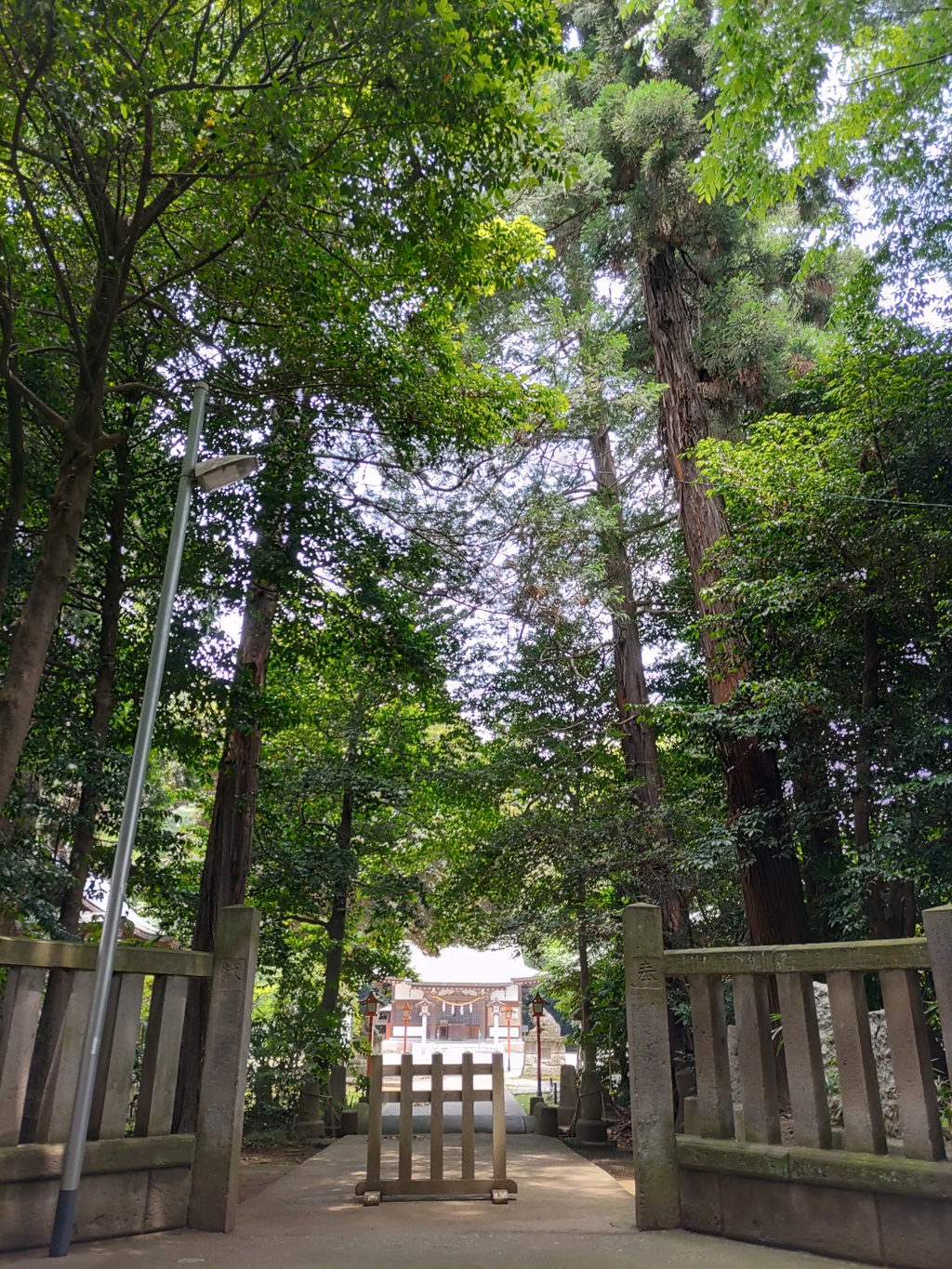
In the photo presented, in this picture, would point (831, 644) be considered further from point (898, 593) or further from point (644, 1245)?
point (644, 1245)

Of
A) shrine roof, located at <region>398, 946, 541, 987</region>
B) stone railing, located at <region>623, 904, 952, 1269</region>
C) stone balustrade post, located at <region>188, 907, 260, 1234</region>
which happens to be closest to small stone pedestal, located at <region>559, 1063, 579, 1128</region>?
stone railing, located at <region>623, 904, 952, 1269</region>

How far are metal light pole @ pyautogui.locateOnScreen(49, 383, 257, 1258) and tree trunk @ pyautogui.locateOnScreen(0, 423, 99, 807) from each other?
3.13 ft

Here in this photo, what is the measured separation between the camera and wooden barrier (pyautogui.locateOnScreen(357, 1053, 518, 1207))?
6.35 meters

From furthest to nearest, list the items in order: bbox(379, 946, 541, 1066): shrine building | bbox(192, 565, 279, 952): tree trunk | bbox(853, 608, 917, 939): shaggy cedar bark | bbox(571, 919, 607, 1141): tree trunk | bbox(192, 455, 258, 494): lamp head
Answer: bbox(379, 946, 541, 1066): shrine building < bbox(571, 919, 607, 1141): tree trunk < bbox(192, 565, 279, 952): tree trunk < bbox(853, 608, 917, 939): shaggy cedar bark < bbox(192, 455, 258, 494): lamp head

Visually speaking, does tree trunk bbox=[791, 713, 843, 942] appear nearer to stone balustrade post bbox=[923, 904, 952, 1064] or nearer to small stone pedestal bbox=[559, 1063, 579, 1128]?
stone balustrade post bbox=[923, 904, 952, 1064]

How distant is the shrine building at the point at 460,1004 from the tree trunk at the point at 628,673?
60.4 ft

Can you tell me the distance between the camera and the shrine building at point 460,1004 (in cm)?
3127

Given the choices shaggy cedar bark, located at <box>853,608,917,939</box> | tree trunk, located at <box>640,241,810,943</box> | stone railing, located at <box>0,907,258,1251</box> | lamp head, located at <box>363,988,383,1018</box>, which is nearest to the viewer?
stone railing, located at <box>0,907,258,1251</box>

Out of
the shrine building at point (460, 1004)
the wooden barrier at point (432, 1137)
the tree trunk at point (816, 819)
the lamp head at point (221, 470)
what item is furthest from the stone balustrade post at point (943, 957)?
the shrine building at point (460, 1004)

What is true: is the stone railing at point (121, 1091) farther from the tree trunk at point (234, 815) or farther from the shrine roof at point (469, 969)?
the shrine roof at point (469, 969)

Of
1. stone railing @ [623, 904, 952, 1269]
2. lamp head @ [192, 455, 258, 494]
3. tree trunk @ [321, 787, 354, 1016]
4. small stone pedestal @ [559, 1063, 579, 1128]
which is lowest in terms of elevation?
small stone pedestal @ [559, 1063, 579, 1128]

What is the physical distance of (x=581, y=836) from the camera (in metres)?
11.6

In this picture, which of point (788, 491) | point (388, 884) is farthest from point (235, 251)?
point (388, 884)

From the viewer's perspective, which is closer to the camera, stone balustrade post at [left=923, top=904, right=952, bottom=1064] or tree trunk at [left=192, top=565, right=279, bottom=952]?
stone balustrade post at [left=923, top=904, right=952, bottom=1064]
